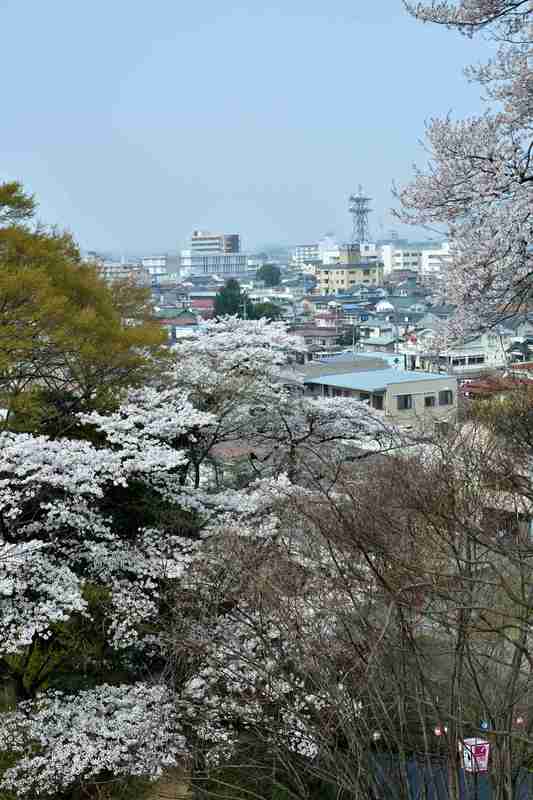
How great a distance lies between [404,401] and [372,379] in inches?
50.4

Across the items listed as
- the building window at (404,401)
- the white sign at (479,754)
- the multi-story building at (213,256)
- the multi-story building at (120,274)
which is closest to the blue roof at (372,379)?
the building window at (404,401)

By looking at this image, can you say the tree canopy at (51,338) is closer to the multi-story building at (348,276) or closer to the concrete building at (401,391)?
the concrete building at (401,391)

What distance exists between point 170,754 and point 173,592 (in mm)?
1221

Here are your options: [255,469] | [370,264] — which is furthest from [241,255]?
[255,469]

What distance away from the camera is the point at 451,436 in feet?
31.5

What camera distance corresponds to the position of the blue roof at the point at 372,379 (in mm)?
21062

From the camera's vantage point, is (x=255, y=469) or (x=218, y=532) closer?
(x=218, y=532)

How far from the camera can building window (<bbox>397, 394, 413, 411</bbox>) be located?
2095 centimetres

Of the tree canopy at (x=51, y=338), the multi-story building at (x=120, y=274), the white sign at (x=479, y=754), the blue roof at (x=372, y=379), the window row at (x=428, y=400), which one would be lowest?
the white sign at (x=479, y=754)

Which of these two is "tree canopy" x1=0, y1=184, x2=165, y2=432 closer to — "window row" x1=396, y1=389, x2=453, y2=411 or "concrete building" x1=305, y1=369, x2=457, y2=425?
"concrete building" x1=305, y1=369, x2=457, y2=425

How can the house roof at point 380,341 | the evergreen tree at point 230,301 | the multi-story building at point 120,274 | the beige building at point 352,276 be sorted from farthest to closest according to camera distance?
1. the beige building at point 352,276
2. the evergreen tree at point 230,301
3. the house roof at point 380,341
4. the multi-story building at point 120,274

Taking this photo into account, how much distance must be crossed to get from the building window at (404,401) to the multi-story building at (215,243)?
109 metres

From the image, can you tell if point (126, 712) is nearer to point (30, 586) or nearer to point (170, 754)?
point (170, 754)

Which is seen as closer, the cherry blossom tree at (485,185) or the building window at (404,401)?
the cherry blossom tree at (485,185)
